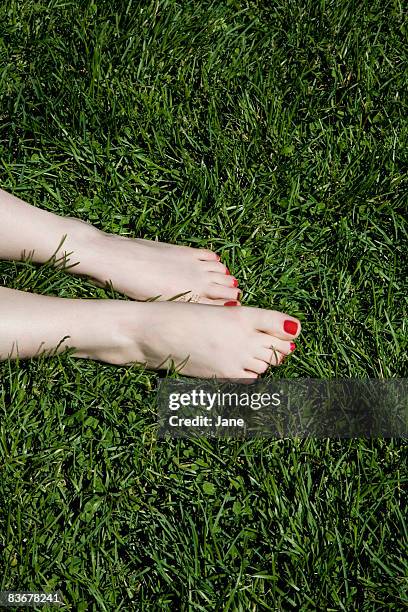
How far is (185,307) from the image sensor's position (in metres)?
2.83

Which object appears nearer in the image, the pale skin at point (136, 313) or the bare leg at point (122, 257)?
the pale skin at point (136, 313)

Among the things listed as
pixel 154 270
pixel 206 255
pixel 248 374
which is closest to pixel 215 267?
pixel 206 255

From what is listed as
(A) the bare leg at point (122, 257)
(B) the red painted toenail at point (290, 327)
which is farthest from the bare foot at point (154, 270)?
(B) the red painted toenail at point (290, 327)

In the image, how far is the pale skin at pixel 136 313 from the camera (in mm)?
2682

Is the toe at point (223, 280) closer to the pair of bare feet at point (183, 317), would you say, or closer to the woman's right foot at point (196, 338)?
the pair of bare feet at point (183, 317)

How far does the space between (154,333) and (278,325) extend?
46cm

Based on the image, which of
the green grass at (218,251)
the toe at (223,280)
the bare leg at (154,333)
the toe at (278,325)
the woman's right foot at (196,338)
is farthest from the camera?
the toe at (223,280)

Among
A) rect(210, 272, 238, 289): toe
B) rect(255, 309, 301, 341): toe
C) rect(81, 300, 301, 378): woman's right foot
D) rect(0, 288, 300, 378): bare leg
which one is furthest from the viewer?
rect(210, 272, 238, 289): toe

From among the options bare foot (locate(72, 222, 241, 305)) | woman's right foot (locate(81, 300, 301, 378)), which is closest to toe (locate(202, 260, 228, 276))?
bare foot (locate(72, 222, 241, 305))

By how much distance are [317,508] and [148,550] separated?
56 centimetres

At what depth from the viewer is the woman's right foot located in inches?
109

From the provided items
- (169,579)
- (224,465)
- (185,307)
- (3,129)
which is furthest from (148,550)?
(3,129)

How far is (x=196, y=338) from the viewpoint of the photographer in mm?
2789

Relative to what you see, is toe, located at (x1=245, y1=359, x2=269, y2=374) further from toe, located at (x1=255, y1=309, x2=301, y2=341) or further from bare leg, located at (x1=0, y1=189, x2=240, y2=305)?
bare leg, located at (x1=0, y1=189, x2=240, y2=305)
